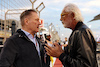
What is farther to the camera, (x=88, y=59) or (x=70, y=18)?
(x=70, y=18)

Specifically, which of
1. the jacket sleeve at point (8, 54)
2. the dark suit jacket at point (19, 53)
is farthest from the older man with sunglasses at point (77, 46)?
the jacket sleeve at point (8, 54)

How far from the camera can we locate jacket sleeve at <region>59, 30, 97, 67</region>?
60.2 inches

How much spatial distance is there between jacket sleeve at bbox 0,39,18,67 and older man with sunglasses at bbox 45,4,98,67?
48cm

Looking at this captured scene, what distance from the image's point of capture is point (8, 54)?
67.9 inches

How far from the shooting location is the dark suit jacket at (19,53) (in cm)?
172

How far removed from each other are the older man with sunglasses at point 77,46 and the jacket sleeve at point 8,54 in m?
0.48

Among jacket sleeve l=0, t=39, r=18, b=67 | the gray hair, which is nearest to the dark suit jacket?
jacket sleeve l=0, t=39, r=18, b=67

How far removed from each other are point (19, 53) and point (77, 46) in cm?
78

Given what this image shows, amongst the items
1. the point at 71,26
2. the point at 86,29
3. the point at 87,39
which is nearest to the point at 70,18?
the point at 71,26

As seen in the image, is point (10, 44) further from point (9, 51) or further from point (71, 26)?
point (71, 26)

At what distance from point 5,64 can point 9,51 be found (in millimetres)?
170

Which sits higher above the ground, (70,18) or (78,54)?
(70,18)

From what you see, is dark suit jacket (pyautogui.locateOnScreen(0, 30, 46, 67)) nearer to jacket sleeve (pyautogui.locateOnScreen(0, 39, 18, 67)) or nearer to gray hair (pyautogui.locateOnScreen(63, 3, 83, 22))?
jacket sleeve (pyautogui.locateOnScreen(0, 39, 18, 67))

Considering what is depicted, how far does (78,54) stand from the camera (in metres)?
1.60
